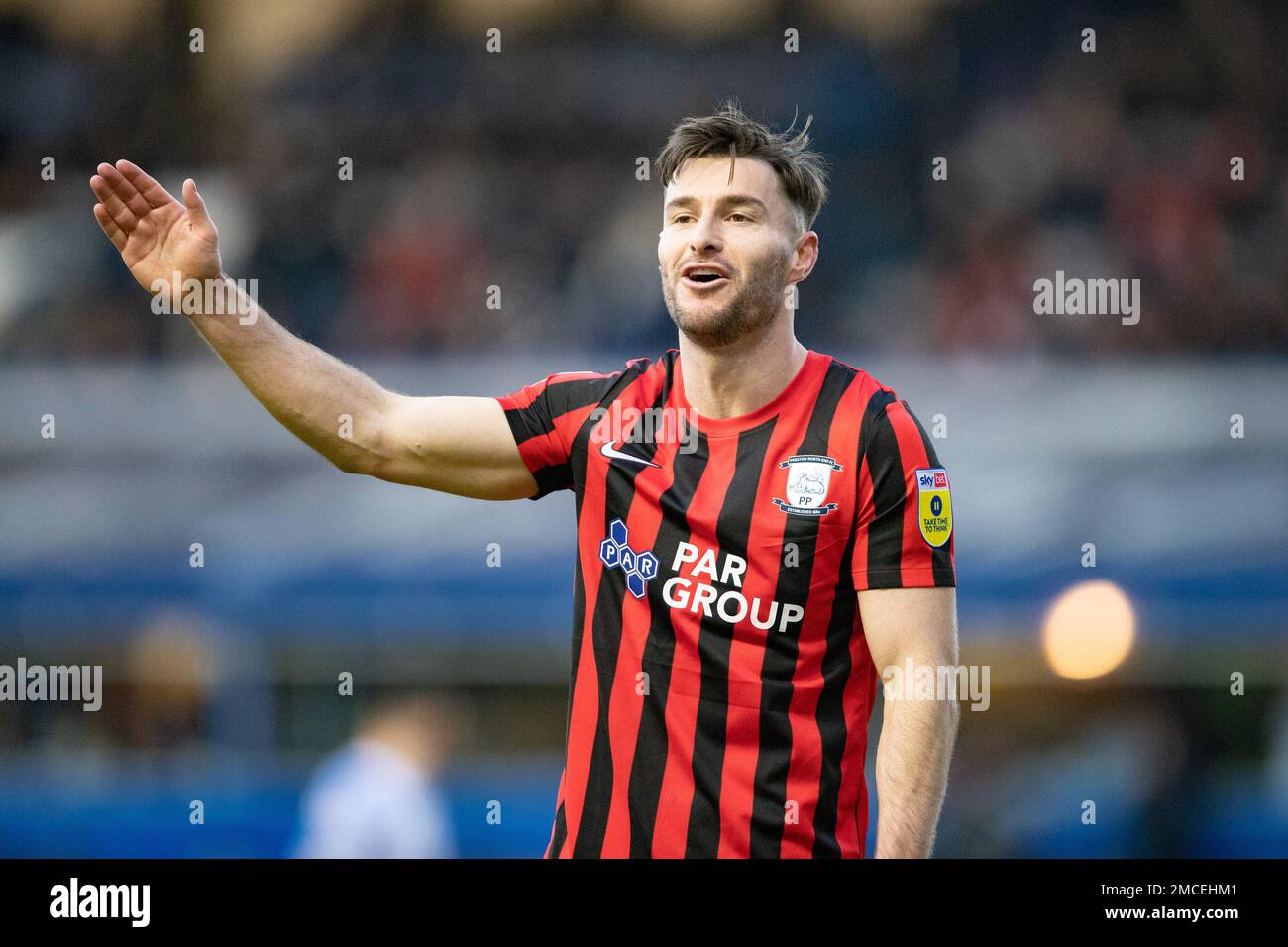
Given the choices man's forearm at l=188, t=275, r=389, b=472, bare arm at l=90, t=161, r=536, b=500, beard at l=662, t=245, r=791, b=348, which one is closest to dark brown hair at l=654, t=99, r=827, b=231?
beard at l=662, t=245, r=791, b=348

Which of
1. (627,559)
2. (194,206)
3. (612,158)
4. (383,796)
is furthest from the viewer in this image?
(612,158)

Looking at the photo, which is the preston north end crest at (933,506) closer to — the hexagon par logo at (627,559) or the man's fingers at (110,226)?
the hexagon par logo at (627,559)

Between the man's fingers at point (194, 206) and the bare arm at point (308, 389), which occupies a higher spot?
the man's fingers at point (194, 206)

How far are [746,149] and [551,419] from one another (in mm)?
790

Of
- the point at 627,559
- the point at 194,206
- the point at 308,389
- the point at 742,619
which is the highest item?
the point at 194,206

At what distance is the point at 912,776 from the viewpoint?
299 cm

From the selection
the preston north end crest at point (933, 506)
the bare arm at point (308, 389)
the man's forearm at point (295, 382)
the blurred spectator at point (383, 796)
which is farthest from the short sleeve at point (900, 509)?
the blurred spectator at point (383, 796)

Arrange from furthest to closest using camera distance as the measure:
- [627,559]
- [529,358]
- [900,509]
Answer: [529,358], [627,559], [900,509]

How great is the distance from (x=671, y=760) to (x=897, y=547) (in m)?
0.68

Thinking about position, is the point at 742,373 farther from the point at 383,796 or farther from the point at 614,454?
the point at 383,796

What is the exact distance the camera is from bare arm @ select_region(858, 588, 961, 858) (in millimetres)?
2971

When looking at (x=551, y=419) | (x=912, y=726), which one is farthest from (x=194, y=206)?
(x=912, y=726)

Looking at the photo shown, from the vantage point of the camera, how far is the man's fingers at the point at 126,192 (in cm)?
331

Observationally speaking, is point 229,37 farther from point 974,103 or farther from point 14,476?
point 974,103
